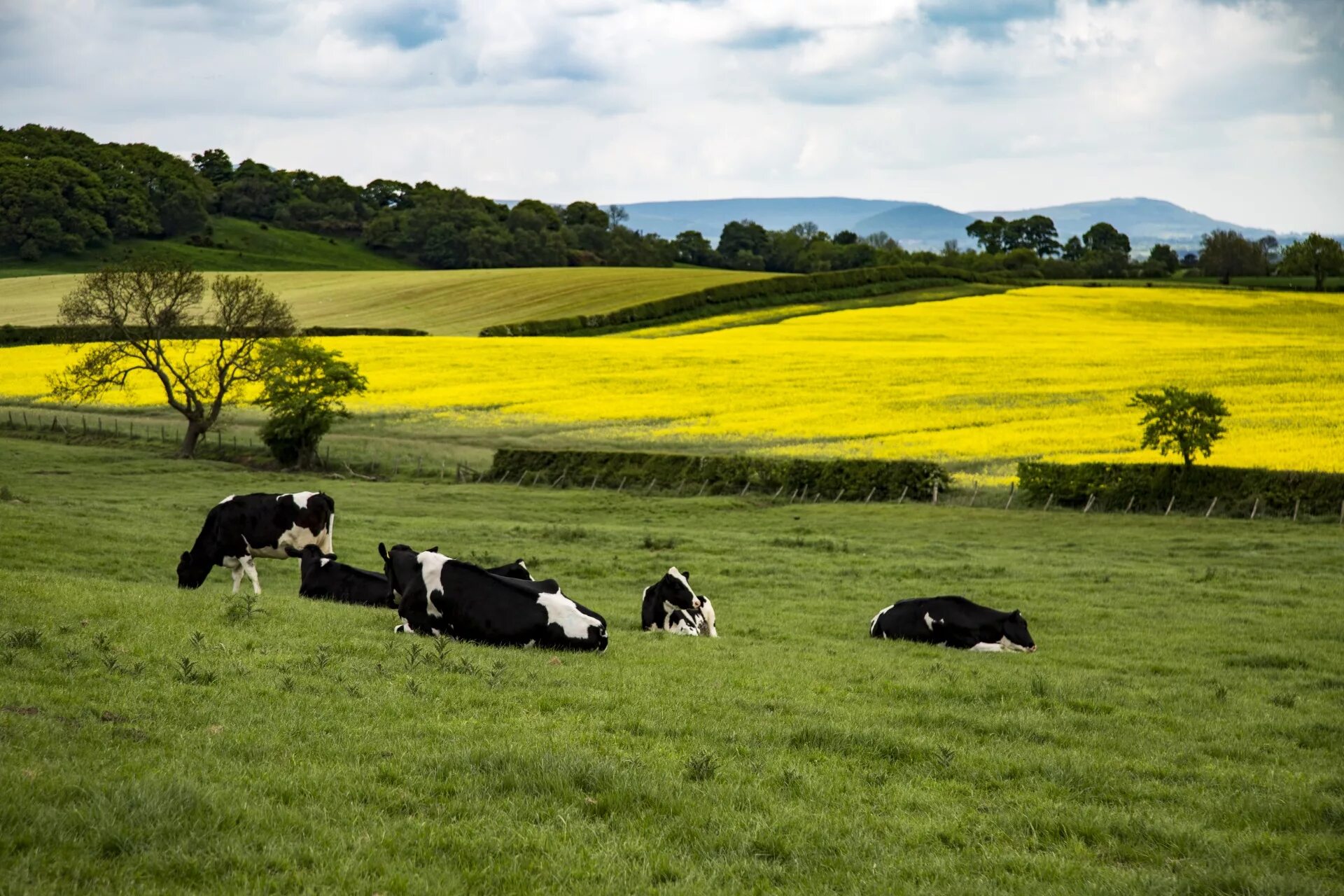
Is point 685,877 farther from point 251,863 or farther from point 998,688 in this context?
point 998,688

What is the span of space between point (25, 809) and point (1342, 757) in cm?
1007

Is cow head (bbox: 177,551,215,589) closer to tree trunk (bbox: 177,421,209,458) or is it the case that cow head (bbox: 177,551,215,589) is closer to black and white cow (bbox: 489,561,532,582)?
black and white cow (bbox: 489,561,532,582)

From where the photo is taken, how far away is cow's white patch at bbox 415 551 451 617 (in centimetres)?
1441

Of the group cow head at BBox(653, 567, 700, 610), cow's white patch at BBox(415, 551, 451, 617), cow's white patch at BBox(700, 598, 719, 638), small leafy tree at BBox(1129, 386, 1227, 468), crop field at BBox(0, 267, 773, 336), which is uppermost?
crop field at BBox(0, 267, 773, 336)

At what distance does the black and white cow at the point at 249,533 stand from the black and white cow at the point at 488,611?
520 cm

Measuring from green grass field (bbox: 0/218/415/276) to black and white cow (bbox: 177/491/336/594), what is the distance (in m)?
121

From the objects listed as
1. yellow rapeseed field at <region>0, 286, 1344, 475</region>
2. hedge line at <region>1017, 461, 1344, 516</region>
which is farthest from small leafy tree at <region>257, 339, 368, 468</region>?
hedge line at <region>1017, 461, 1344, 516</region>

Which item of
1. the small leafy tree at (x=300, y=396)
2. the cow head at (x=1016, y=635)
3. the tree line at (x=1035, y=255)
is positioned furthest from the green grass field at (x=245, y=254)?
the cow head at (x=1016, y=635)

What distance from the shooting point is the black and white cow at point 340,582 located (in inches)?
744

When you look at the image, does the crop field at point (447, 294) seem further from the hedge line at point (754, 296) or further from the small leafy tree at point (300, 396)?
the small leafy tree at point (300, 396)

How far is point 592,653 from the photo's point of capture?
14.1 m

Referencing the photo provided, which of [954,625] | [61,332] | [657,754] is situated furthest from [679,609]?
[61,332]

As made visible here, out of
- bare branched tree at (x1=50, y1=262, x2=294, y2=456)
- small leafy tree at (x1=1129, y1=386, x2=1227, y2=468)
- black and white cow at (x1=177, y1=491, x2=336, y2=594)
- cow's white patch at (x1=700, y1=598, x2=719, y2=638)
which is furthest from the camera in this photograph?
bare branched tree at (x1=50, y1=262, x2=294, y2=456)

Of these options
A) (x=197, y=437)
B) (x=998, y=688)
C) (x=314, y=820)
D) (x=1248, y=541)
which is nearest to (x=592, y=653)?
(x=998, y=688)
